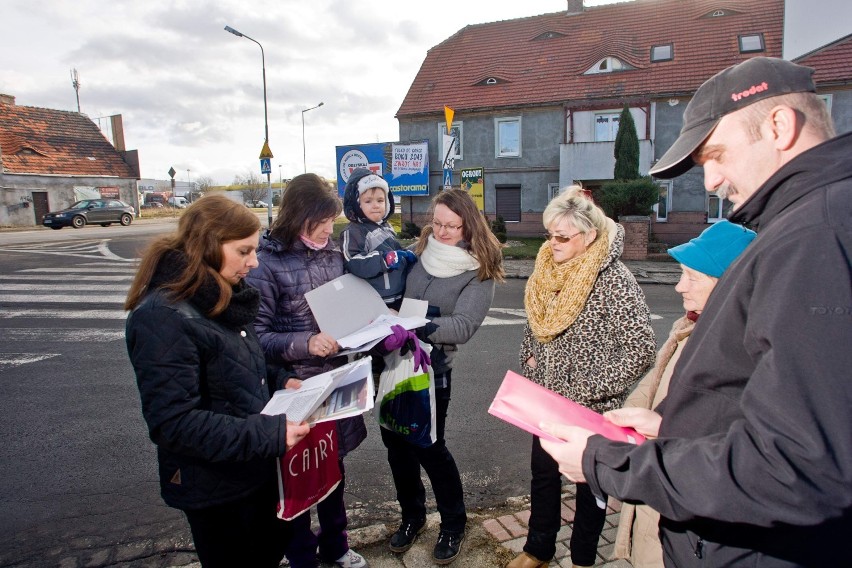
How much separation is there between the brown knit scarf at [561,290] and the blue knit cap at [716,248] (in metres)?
0.46

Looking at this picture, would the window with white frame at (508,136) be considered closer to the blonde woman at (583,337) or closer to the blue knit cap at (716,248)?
the blonde woman at (583,337)

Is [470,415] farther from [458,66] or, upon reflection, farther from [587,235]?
[458,66]

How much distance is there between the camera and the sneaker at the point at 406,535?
9.39 feet

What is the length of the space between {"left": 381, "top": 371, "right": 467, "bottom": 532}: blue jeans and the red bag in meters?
A: 0.41

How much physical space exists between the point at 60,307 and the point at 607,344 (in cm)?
1017

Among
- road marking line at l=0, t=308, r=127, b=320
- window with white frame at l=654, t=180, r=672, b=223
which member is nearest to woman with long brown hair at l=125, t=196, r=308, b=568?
road marking line at l=0, t=308, r=127, b=320

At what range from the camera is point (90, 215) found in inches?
1152

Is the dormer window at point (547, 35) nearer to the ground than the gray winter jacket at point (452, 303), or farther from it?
farther from it

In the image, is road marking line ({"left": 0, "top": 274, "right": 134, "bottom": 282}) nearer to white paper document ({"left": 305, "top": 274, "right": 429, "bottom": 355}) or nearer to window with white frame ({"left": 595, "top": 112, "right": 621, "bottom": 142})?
white paper document ({"left": 305, "top": 274, "right": 429, "bottom": 355})

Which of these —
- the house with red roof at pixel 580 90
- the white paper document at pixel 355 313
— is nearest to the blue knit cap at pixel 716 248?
the white paper document at pixel 355 313

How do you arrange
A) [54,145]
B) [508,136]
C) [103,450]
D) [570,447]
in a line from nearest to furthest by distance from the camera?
[570,447]
[103,450]
[508,136]
[54,145]

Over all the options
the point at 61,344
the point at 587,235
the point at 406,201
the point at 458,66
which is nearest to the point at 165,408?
the point at 587,235

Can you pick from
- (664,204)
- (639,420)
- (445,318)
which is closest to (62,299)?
(445,318)

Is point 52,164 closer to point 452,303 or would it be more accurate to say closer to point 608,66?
point 608,66
